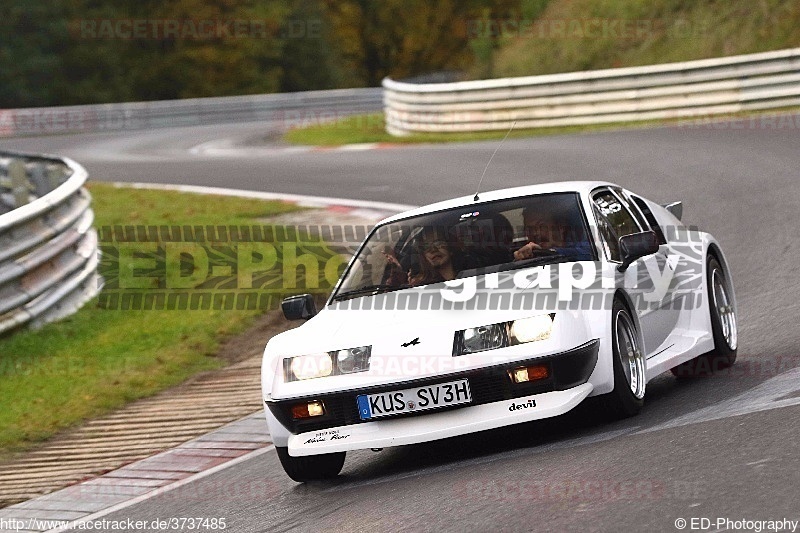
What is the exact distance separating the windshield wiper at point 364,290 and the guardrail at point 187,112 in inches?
1266

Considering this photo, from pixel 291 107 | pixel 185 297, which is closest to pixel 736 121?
pixel 185 297

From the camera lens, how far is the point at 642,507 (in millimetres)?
5141

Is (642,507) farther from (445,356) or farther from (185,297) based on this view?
(185,297)

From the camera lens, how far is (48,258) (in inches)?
463

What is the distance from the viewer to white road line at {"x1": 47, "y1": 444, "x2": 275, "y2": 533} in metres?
7.14

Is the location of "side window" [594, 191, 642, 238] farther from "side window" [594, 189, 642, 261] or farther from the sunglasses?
the sunglasses

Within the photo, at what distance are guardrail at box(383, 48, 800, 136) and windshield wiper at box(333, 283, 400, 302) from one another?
15606 millimetres

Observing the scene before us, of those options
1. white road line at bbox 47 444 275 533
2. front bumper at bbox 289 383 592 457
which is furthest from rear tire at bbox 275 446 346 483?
white road line at bbox 47 444 275 533

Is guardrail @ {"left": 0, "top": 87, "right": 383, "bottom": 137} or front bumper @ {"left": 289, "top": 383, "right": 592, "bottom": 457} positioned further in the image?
guardrail @ {"left": 0, "top": 87, "right": 383, "bottom": 137}

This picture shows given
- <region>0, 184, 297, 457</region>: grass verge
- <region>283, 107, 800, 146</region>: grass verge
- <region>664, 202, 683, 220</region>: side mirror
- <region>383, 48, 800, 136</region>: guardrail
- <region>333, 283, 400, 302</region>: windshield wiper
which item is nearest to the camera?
<region>333, 283, 400, 302</region>: windshield wiper

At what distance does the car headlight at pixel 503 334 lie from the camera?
21.4 ft

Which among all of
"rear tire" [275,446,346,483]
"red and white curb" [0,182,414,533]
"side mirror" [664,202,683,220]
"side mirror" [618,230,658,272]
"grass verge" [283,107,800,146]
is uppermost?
"side mirror" [618,230,658,272]

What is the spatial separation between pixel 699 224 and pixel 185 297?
4.89m

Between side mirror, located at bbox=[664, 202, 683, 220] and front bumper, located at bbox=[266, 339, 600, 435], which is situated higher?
front bumper, located at bbox=[266, 339, 600, 435]
